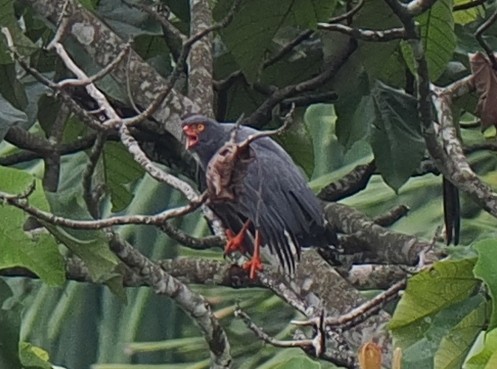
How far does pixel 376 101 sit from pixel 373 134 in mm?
42

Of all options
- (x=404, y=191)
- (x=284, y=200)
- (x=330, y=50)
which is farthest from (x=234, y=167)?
(x=404, y=191)

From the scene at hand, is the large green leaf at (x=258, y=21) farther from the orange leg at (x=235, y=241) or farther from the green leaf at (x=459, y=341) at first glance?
the green leaf at (x=459, y=341)

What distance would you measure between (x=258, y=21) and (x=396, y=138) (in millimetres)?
224

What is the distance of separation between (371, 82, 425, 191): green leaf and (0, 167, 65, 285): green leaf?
0.48m

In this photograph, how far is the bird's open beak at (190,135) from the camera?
1.23 meters

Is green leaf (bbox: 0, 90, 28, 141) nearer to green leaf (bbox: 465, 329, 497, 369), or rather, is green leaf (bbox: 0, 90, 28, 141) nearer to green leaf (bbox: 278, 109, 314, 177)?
green leaf (bbox: 278, 109, 314, 177)

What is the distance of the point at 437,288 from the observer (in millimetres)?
853

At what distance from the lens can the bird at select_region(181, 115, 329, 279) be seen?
1.21 metres

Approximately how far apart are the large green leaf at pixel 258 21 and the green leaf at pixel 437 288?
48 cm

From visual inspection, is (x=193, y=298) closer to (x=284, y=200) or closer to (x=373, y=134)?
(x=284, y=200)

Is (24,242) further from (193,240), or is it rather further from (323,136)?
(323,136)

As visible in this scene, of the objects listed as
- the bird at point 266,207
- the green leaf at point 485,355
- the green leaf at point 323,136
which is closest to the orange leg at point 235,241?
the bird at point 266,207

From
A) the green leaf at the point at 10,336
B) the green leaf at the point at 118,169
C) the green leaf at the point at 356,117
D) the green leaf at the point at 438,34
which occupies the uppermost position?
the green leaf at the point at 438,34

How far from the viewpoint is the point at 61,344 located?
3.28m
